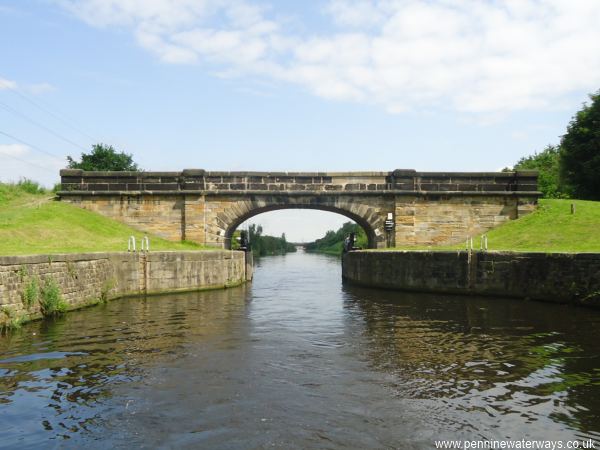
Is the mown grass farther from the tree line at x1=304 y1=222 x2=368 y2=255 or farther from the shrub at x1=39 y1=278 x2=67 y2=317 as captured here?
the tree line at x1=304 y1=222 x2=368 y2=255

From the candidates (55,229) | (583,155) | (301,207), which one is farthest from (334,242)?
(55,229)

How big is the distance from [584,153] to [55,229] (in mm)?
34537

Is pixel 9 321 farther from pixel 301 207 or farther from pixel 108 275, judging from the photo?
pixel 301 207

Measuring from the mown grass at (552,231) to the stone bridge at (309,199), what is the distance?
117 cm

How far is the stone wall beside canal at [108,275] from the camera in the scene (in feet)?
43.8

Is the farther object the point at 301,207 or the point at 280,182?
the point at 301,207

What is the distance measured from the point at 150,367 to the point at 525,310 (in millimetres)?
12747

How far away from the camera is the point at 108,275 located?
63.6 ft

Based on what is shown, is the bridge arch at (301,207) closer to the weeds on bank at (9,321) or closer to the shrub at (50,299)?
the shrub at (50,299)

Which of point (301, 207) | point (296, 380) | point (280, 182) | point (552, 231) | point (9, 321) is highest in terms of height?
point (280, 182)

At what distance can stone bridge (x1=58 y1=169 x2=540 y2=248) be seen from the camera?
29.0m

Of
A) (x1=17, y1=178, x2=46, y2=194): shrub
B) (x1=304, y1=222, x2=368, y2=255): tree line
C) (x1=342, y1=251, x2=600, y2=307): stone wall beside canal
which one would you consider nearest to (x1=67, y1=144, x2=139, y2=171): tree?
(x1=17, y1=178, x2=46, y2=194): shrub

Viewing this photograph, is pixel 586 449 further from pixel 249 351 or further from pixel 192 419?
pixel 249 351

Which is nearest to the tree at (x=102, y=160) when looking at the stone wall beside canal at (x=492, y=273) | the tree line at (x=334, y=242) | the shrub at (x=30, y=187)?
the shrub at (x=30, y=187)
